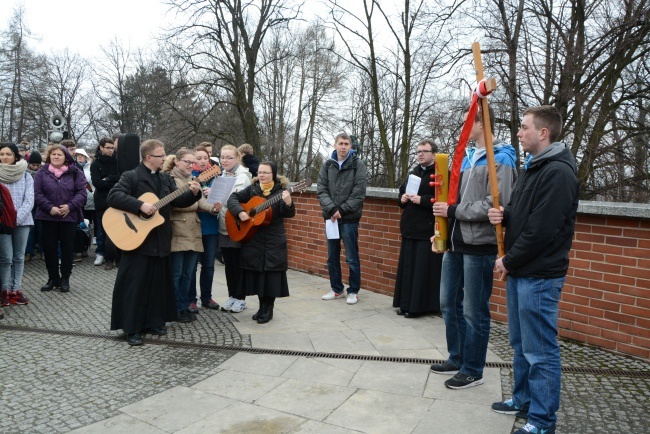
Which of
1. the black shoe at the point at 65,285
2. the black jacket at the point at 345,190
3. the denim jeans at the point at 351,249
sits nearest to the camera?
the black jacket at the point at 345,190

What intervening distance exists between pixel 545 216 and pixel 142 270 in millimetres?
3815

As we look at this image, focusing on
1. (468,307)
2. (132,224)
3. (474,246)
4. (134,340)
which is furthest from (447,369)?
(132,224)

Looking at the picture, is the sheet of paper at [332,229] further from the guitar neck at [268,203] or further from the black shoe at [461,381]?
the black shoe at [461,381]

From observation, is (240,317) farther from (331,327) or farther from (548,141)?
(548,141)

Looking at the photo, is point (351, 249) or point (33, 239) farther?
point (33, 239)

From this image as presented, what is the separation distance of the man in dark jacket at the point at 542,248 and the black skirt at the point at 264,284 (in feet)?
9.74

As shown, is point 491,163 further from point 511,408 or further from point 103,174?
point 103,174

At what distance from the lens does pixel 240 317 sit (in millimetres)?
6227

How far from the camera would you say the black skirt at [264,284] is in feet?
19.3

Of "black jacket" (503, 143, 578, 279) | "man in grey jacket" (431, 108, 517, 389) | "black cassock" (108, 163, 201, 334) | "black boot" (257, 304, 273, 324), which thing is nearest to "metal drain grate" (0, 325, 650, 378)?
"black cassock" (108, 163, 201, 334)

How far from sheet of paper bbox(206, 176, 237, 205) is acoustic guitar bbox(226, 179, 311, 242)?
0.18 meters

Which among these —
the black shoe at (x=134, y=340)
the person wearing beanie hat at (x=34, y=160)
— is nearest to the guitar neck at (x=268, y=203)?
the black shoe at (x=134, y=340)

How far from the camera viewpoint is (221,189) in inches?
239

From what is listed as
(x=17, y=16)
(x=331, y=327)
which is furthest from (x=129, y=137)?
(x=17, y=16)
